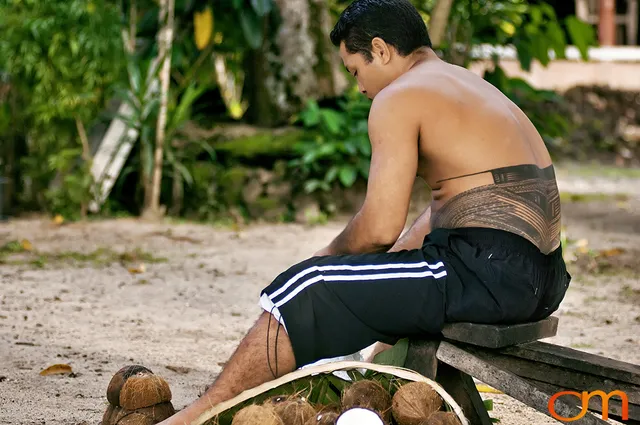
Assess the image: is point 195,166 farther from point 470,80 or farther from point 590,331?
point 470,80

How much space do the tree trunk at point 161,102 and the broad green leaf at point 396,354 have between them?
212 inches

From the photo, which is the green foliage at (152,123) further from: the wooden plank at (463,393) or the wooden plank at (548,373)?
the wooden plank at (548,373)

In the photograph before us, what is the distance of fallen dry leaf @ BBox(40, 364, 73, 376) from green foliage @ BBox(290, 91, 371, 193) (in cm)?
455

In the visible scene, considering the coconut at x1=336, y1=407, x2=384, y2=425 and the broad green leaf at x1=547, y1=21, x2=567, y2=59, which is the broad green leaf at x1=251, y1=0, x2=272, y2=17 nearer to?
the broad green leaf at x1=547, y1=21, x2=567, y2=59

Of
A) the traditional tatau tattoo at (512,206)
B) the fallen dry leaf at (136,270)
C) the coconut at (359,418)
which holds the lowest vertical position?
the fallen dry leaf at (136,270)

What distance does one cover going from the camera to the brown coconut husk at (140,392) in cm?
284

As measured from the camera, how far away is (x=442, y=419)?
257 cm

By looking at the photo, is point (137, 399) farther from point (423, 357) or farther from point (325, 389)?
point (423, 357)

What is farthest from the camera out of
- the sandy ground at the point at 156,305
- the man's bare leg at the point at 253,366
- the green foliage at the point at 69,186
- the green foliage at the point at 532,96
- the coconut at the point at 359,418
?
A: the green foliage at the point at 532,96

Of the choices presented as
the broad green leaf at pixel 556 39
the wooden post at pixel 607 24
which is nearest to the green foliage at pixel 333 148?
the broad green leaf at pixel 556 39

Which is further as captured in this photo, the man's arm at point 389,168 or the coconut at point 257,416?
the man's arm at point 389,168

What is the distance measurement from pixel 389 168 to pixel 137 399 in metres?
0.99

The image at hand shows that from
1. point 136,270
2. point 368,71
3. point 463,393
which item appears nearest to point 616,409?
point 463,393

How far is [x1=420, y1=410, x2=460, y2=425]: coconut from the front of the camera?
101 inches
